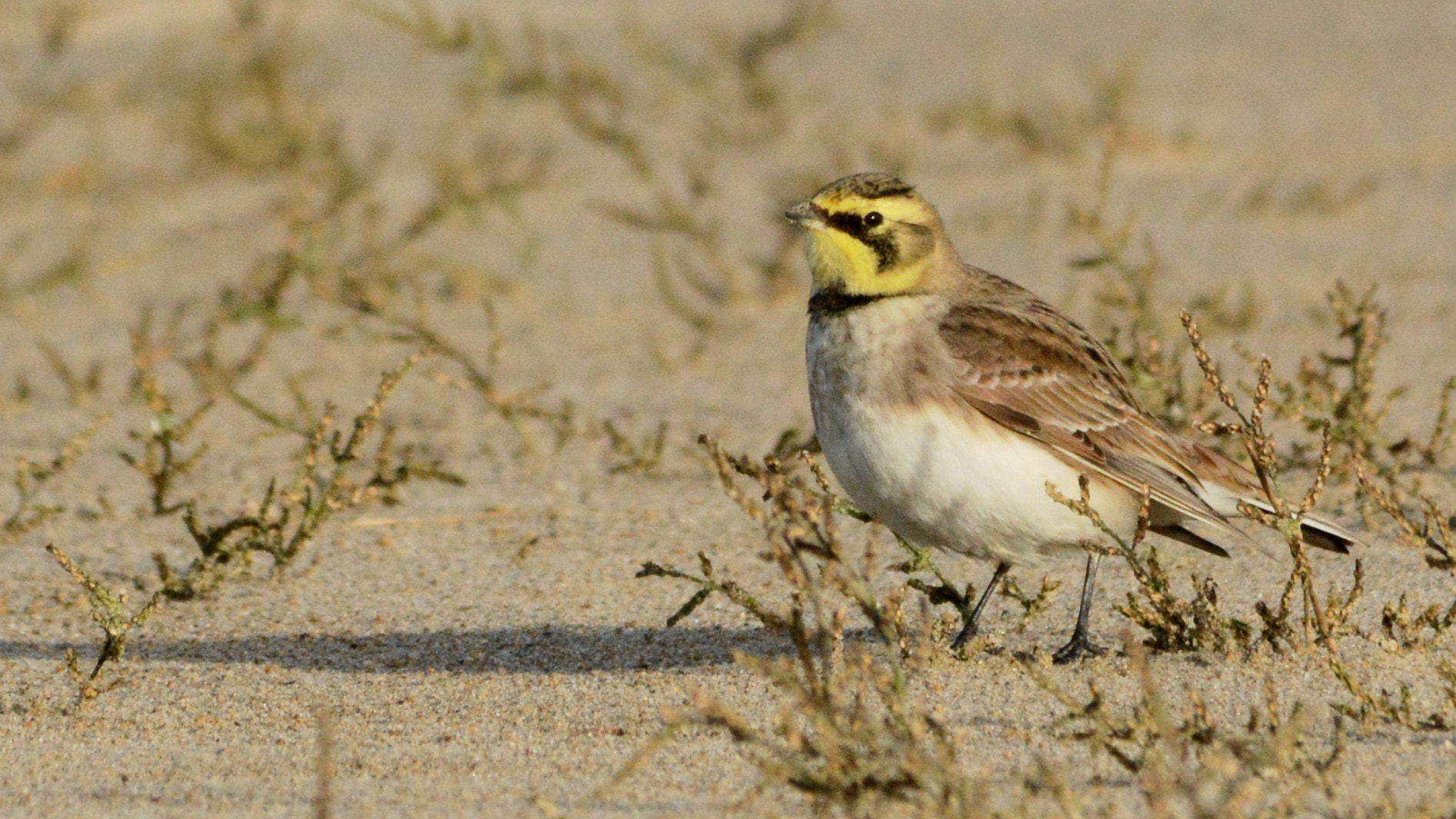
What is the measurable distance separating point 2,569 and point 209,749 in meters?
1.62

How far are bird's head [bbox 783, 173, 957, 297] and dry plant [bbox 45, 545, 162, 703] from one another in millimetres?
1595

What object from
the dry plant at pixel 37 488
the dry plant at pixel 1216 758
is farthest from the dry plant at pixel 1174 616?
the dry plant at pixel 37 488

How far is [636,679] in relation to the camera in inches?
164

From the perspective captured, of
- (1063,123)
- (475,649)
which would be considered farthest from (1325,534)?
(1063,123)

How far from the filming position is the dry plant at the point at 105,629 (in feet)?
13.3

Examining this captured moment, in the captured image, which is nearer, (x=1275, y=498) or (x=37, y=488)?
(x=1275, y=498)

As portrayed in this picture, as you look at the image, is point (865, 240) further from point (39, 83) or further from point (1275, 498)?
point (39, 83)

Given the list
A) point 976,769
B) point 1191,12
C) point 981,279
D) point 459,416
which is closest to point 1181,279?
point 459,416

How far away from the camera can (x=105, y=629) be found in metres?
4.24

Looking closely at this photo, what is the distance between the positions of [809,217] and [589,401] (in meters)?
2.68

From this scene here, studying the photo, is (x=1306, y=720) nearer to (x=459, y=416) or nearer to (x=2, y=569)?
(x=2, y=569)

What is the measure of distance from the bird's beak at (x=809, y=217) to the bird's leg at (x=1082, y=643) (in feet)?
2.99

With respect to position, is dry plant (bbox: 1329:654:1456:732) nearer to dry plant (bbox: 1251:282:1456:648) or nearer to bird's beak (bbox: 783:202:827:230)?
dry plant (bbox: 1251:282:1456:648)

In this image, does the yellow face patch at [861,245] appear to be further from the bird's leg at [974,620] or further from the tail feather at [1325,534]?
the tail feather at [1325,534]
